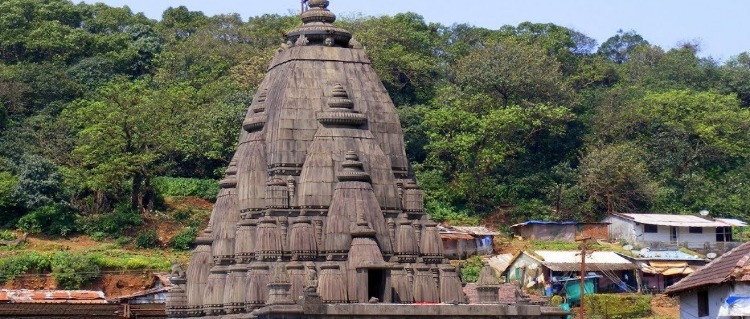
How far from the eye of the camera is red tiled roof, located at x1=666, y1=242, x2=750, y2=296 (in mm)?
34812

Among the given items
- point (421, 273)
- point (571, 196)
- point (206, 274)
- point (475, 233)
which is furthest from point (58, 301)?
point (571, 196)

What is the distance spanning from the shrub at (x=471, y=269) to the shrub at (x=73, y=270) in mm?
13766

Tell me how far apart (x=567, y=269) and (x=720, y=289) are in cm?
2510

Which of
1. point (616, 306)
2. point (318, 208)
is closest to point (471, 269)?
point (616, 306)

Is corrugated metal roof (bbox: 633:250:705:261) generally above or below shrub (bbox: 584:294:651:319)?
above

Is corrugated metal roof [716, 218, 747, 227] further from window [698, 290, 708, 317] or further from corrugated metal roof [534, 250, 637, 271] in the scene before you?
window [698, 290, 708, 317]

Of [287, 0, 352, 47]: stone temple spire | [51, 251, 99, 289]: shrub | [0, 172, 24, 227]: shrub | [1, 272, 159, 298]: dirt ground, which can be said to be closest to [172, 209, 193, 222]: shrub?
[0, 172, 24, 227]: shrub

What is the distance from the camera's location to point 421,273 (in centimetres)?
3506

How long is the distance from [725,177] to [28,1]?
35.5m

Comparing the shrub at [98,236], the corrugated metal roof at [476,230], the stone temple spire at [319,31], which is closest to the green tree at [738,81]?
the corrugated metal roof at [476,230]

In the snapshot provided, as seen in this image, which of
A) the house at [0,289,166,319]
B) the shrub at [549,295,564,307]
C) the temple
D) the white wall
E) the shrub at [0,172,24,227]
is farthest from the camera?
the white wall

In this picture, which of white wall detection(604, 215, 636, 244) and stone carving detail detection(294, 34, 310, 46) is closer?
stone carving detail detection(294, 34, 310, 46)

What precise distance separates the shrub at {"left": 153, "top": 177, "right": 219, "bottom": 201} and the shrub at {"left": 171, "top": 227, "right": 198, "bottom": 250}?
602cm

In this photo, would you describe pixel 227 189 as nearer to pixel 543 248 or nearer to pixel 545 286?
pixel 545 286
